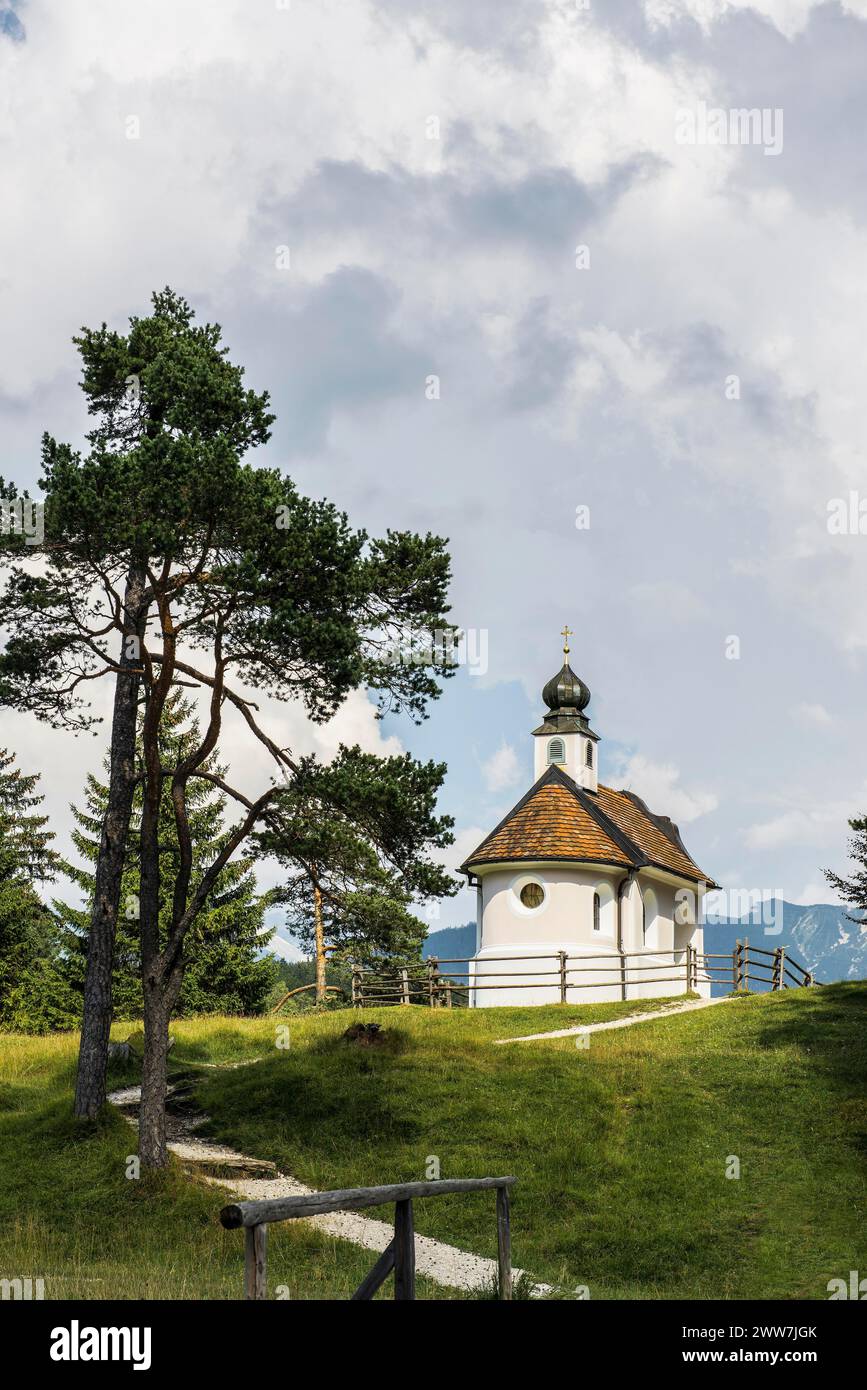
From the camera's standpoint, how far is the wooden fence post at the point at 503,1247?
11.0 meters

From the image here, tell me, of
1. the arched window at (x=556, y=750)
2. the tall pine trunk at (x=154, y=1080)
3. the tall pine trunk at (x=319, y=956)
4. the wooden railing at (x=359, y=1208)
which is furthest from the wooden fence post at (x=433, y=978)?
the wooden railing at (x=359, y=1208)

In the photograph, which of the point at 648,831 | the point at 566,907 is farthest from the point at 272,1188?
the point at 648,831

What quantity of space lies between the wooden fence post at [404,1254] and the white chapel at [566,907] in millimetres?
25080

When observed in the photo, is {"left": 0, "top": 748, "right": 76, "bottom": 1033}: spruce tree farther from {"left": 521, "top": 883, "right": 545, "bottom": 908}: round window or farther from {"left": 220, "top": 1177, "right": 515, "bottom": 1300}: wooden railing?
{"left": 220, "top": 1177, "right": 515, "bottom": 1300}: wooden railing

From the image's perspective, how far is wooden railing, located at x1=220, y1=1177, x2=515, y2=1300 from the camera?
7094 mm

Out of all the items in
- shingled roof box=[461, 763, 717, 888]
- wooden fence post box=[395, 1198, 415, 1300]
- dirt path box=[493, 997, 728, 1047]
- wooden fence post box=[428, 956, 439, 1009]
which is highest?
shingled roof box=[461, 763, 717, 888]

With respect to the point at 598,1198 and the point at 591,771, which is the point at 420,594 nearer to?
the point at 598,1198

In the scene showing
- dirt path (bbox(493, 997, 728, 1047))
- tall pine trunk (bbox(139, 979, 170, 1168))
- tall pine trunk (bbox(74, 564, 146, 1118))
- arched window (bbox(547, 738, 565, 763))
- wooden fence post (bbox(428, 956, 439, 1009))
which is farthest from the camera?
arched window (bbox(547, 738, 565, 763))

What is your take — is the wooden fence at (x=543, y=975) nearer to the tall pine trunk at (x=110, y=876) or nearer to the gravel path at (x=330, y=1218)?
the gravel path at (x=330, y=1218)

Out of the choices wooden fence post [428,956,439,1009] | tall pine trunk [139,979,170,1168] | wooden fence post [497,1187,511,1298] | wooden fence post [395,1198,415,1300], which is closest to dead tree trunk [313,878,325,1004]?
wooden fence post [428,956,439,1009]

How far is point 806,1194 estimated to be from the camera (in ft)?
60.7

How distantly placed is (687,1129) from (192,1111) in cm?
858

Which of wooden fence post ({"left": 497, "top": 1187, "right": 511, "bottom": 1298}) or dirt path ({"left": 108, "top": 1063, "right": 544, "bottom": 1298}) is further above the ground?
wooden fence post ({"left": 497, "top": 1187, "right": 511, "bottom": 1298})
